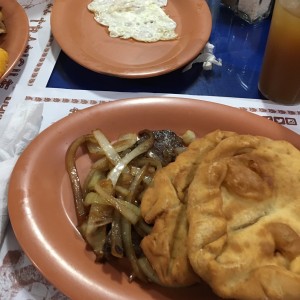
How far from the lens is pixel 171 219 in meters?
0.93

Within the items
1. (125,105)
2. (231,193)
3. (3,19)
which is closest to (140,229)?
(231,193)

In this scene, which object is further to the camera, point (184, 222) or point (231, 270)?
point (184, 222)

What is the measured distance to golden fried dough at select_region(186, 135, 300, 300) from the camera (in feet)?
2.67

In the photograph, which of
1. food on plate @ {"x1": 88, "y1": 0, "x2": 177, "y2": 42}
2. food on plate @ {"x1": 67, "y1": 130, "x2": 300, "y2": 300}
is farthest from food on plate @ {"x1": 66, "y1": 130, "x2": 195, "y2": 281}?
food on plate @ {"x1": 88, "y1": 0, "x2": 177, "y2": 42}

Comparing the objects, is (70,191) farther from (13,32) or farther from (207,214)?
(13,32)

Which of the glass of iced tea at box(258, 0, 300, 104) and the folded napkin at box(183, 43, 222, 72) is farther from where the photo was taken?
the folded napkin at box(183, 43, 222, 72)

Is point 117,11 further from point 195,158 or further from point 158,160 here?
point 195,158

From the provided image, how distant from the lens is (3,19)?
1.76 meters

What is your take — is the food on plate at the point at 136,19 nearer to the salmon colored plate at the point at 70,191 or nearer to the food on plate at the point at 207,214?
the salmon colored plate at the point at 70,191

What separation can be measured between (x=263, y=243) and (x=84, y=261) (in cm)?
46

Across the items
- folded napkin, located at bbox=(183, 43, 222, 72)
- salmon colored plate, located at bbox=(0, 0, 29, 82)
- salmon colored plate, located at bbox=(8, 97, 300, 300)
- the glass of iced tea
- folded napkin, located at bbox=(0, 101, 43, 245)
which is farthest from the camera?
folded napkin, located at bbox=(183, 43, 222, 72)

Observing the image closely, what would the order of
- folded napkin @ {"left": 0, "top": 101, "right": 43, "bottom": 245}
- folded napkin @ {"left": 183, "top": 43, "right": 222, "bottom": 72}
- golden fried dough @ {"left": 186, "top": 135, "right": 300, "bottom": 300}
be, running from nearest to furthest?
1. golden fried dough @ {"left": 186, "top": 135, "right": 300, "bottom": 300}
2. folded napkin @ {"left": 0, "top": 101, "right": 43, "bottom": 245}
3. folded napkin @ {"left": 183, "top": 43, "right": 222, "bottom": 72}

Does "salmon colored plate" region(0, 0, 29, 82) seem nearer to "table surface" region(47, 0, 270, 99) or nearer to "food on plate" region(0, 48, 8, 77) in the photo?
"food on plate" region(0, 48, 8, 77)

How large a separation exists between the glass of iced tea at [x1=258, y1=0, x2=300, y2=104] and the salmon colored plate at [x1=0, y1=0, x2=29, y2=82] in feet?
3.28
